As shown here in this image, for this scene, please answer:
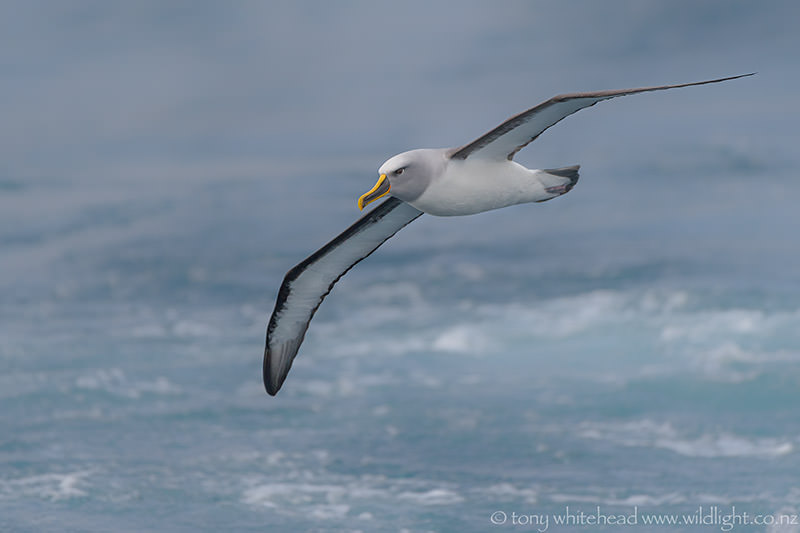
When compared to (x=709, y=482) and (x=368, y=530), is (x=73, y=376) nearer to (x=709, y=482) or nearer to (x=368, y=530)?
(x=368, y=530)

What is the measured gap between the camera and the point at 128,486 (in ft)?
92.9

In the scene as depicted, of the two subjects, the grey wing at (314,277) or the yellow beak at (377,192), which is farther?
the grey wing at (314,277)

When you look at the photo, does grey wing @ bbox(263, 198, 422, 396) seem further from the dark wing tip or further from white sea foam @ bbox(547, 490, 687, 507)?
white sea foam @ bbox(547, 490, 687, 507)

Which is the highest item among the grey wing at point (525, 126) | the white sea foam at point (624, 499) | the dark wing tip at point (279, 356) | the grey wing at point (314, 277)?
the grey wing at point (525, 126)

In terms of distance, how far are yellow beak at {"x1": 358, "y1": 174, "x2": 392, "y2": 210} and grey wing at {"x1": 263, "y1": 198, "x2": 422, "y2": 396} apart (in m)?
2.71

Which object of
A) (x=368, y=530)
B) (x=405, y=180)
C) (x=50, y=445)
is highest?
(x=405, y=180)

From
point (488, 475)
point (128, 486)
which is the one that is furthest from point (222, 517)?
point (488, 475)

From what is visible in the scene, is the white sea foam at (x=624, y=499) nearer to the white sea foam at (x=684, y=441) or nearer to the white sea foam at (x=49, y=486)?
the white sea foam at (x=684, y=441)

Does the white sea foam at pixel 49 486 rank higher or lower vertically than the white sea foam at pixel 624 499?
higher

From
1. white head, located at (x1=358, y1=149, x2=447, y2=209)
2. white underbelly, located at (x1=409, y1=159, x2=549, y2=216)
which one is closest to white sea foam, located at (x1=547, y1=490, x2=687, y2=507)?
white underbelly, located at (x1=409, y1=159, x2=549, y2=216)

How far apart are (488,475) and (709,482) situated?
271 inches

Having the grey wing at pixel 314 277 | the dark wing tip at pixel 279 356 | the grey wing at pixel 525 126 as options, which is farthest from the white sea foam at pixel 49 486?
the grey wing at pixel 525 126

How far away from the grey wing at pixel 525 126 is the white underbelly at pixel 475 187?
0.17m

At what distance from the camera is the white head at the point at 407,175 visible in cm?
1197
